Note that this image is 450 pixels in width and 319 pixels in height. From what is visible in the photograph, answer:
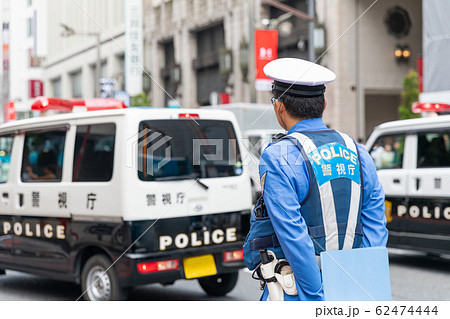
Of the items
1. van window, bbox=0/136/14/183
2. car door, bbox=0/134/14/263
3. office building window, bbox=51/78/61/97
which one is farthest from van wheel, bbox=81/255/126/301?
office building window, bbox=51/78/61/97

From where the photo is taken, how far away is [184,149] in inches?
225

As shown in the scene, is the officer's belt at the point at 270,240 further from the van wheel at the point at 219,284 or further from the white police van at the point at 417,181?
the white police van at the point at 417,181

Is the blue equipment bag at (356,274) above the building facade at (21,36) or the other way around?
the other way around

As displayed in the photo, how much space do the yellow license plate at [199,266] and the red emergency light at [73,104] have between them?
1770 mm

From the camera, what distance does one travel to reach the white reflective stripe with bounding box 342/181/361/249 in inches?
96.8

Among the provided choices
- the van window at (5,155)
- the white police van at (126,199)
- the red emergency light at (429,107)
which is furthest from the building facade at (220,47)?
the red emergency light at (429,107)

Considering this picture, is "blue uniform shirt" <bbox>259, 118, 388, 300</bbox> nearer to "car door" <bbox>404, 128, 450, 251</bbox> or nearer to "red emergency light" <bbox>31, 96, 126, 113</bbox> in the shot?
"red emergency light" <bbox>31, 96, 126, 113</bbox>

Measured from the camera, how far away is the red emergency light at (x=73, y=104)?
646 cm

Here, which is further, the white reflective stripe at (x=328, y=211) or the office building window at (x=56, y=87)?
the office building window at (x=56, y=87)

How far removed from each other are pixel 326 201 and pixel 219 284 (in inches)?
165

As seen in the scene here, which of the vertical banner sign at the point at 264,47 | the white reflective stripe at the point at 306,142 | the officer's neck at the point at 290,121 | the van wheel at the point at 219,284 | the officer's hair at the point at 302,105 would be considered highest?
the vertical banner sign at the point at 264,47

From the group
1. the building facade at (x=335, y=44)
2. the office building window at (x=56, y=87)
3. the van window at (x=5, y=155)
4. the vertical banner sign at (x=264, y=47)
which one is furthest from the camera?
the office building window at (x=56, y=87)

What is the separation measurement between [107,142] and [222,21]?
81.7 ft
